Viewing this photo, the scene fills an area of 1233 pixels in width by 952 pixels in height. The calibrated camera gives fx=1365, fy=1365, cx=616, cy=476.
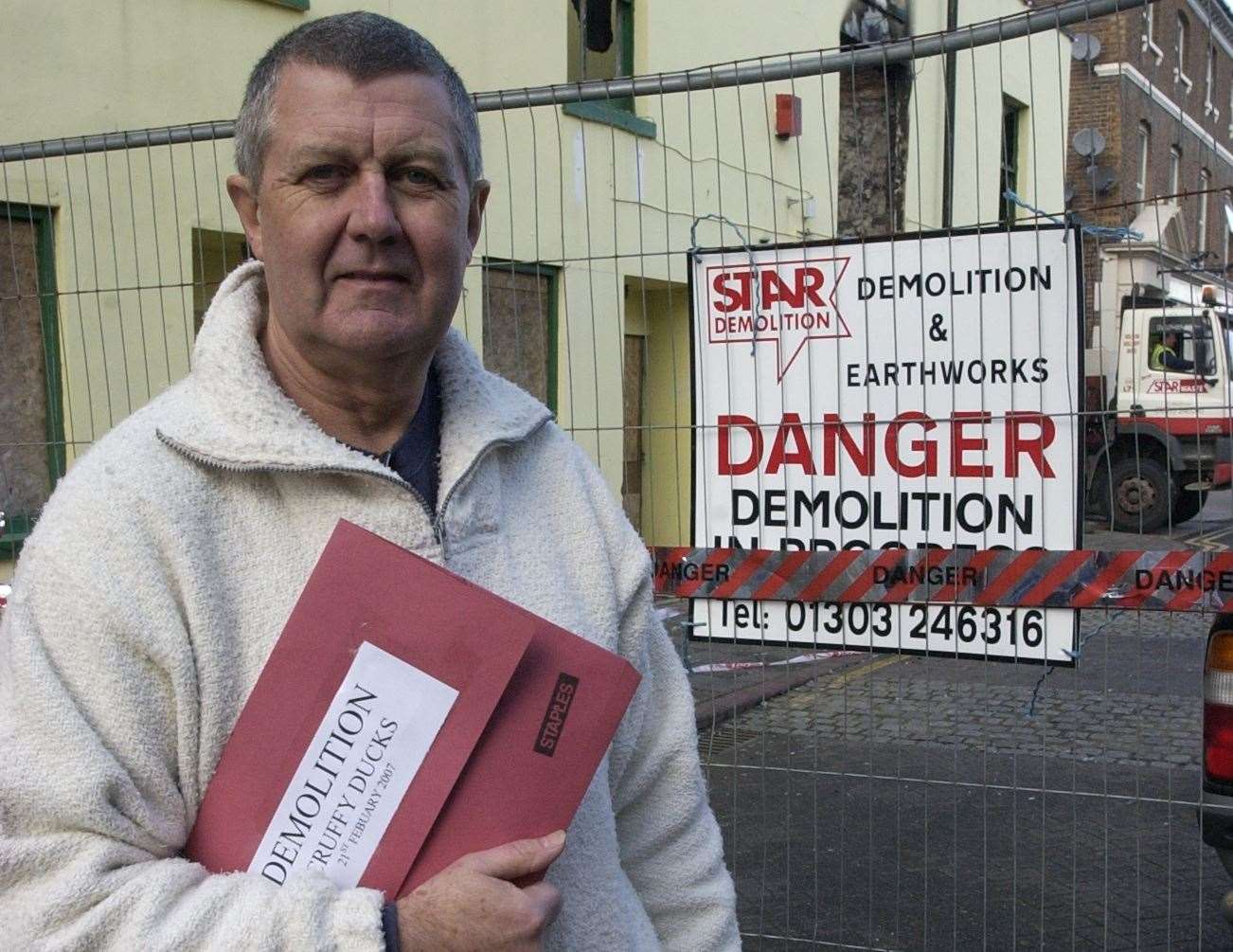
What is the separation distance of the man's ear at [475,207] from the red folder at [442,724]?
1.69ft

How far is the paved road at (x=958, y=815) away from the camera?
457 centimetres

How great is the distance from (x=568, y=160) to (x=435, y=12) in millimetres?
1592

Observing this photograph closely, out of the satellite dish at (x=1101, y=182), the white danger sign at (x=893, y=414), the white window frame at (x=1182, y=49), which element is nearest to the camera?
the white danger sign at (x=893, y=414)

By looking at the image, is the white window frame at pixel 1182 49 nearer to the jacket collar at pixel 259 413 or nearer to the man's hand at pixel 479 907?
the jacket collar at pixel 259 413

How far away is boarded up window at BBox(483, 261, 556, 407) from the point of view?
489 cm

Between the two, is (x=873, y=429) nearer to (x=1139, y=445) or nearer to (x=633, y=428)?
(x=633, y=428)

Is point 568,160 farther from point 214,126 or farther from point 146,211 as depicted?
point 214,126

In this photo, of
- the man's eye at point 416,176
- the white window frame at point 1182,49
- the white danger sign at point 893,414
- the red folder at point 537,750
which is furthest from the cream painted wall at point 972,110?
the white window frame at point 1182,49

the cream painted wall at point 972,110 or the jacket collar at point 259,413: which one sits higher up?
the cream painted wall at point 972,110

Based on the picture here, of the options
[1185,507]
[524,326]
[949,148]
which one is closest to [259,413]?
[524,326]

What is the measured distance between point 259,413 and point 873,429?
240 centimetres

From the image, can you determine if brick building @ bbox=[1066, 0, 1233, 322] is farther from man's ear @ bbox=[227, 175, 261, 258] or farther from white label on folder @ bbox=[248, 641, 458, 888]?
white label on folder @ bbox=[248, 641, 458, 888]

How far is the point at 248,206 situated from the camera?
1.67 meters

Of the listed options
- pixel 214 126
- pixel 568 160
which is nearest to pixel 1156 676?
pixel 568 160
